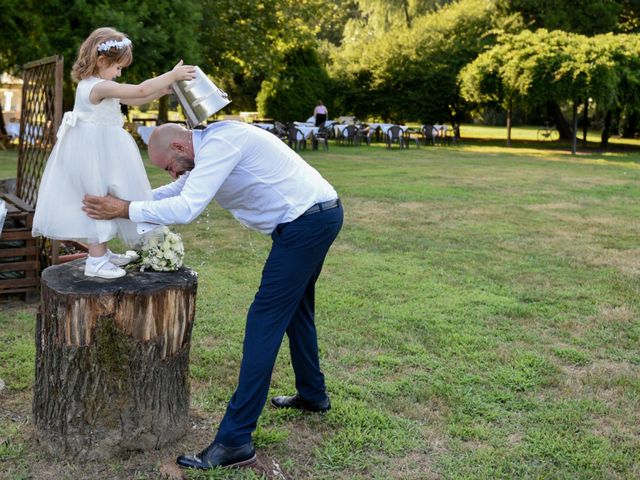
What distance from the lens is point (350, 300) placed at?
577 centimetres

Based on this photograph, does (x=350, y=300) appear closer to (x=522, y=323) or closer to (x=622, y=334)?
(x=522, y=323)

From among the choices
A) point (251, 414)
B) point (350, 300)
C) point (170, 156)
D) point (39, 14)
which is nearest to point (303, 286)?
point (251, 414)

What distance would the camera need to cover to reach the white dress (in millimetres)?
3559

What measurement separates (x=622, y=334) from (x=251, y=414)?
3.18 metres

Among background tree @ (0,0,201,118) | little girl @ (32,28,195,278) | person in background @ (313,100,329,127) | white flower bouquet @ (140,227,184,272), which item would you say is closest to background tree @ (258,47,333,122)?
person in background @ (313,100,329,127)

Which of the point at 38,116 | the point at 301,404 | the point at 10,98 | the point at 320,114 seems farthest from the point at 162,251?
the point at 10,98

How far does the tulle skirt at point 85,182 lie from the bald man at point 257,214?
1.81ft

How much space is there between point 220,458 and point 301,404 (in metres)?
0.74

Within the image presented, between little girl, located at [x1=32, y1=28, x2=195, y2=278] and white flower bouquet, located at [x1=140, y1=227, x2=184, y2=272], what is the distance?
193 millimetres

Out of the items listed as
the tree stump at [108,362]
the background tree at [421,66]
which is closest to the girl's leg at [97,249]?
the tree stump at [108,362]

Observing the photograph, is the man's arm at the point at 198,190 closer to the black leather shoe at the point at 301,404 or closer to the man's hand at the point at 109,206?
the man's hand at the point at 109,206

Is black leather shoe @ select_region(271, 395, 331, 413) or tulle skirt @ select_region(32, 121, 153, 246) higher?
tulle skirt @ select_region(32, 121, 153, 246)

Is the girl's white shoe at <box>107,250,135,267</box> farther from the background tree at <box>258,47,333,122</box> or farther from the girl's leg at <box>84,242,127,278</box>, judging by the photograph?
the background tree at <box>258,47,333,122</box>

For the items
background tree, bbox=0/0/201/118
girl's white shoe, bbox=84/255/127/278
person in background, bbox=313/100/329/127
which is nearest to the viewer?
girl's white shoe, bbox=84/255/127/278
